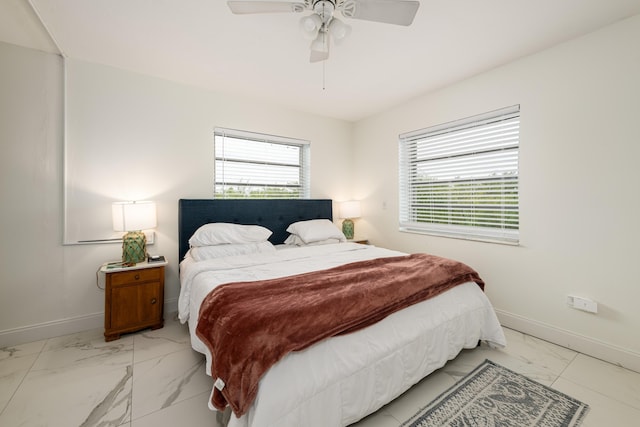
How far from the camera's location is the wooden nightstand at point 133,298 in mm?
2285

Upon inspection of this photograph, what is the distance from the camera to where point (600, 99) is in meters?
2.05

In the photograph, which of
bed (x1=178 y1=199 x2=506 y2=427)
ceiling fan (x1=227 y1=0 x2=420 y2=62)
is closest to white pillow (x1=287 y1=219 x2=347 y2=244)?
bed (x1=178 y1=199 x2=506 y2=427)

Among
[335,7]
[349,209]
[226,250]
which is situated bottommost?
[226,250]

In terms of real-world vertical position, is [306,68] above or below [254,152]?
above

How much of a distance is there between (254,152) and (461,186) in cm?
255

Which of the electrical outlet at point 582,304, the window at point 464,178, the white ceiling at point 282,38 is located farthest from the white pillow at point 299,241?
the electrical outlet at point 582,304

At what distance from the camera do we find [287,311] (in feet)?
4.26

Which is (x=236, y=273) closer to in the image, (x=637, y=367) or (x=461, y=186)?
(x=461, y=186)

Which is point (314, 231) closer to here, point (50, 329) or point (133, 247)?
point (133, 247)

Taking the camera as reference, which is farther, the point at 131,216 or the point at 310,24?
the point at 131,216

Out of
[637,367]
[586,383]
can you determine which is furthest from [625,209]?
[586,383]

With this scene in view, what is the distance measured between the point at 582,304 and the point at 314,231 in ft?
8.20

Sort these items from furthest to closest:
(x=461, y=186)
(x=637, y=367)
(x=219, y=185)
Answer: (x=219, y=185) < (x=461, y=186) < (x=637, y=367)

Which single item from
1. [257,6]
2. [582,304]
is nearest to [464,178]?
[582,304]
